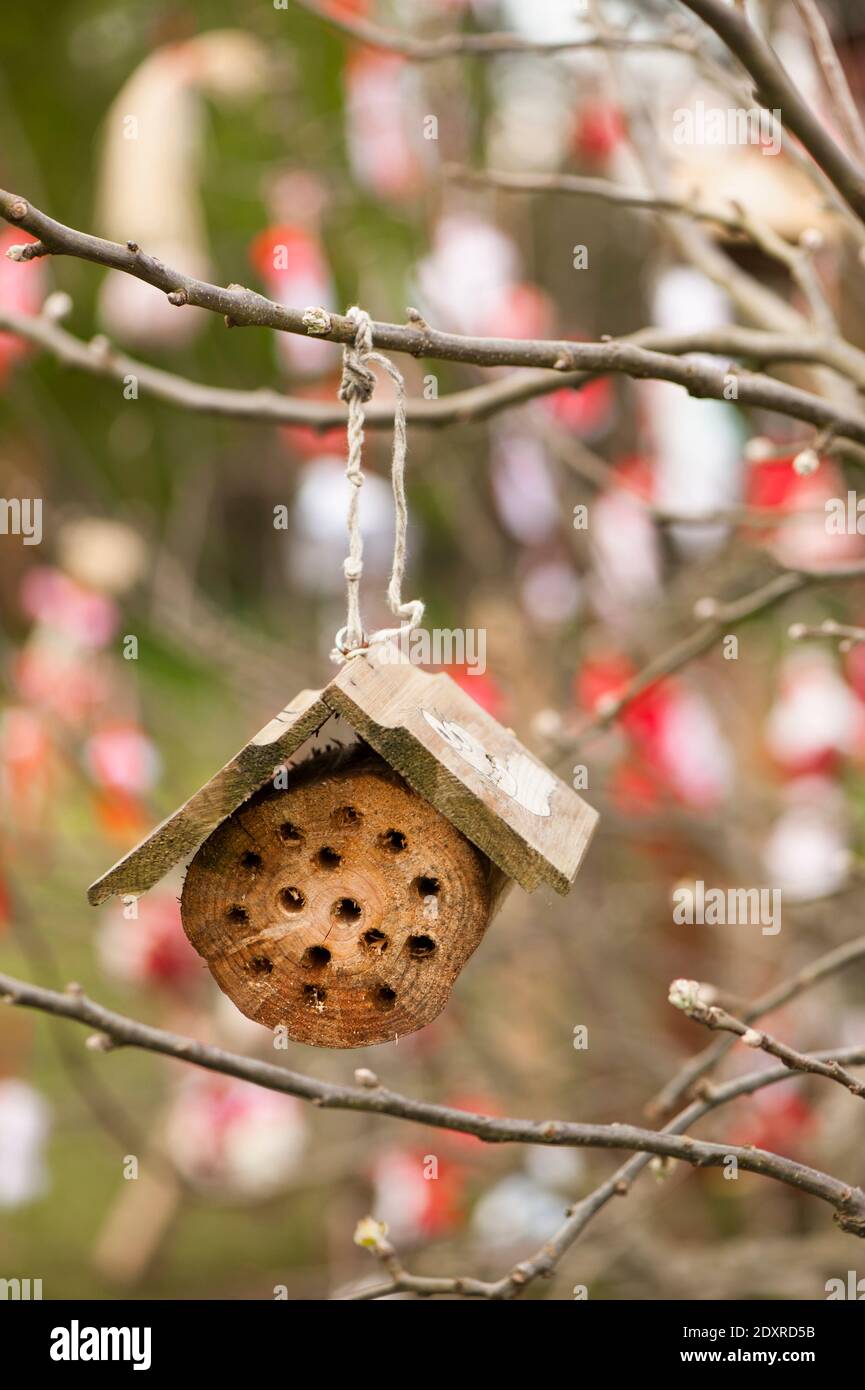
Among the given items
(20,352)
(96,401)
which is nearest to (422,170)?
(20,352)

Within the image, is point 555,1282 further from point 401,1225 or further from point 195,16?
point 195,16

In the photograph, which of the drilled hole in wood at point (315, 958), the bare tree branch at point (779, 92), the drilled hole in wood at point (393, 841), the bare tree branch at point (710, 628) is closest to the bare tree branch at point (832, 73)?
the bare tree branch at point (779, 92)

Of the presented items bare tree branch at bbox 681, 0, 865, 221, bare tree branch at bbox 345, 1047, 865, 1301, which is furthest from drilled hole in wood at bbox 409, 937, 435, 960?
bare tree branch at bbox 681, 0, 865, 221

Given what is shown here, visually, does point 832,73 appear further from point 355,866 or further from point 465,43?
point 355,866

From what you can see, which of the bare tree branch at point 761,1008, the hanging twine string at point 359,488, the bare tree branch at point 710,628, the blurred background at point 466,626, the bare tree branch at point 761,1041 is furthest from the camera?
the blurred background at point 466,626

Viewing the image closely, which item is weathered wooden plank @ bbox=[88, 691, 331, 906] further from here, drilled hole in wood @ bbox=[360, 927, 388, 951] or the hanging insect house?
drilled hole in wood @ bbox=[360, 927, 388, 951]

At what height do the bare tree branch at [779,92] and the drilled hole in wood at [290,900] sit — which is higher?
the bare tree branch at [779,92]

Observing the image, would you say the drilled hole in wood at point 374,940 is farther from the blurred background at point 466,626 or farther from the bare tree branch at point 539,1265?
the blurred background at point 466,626
